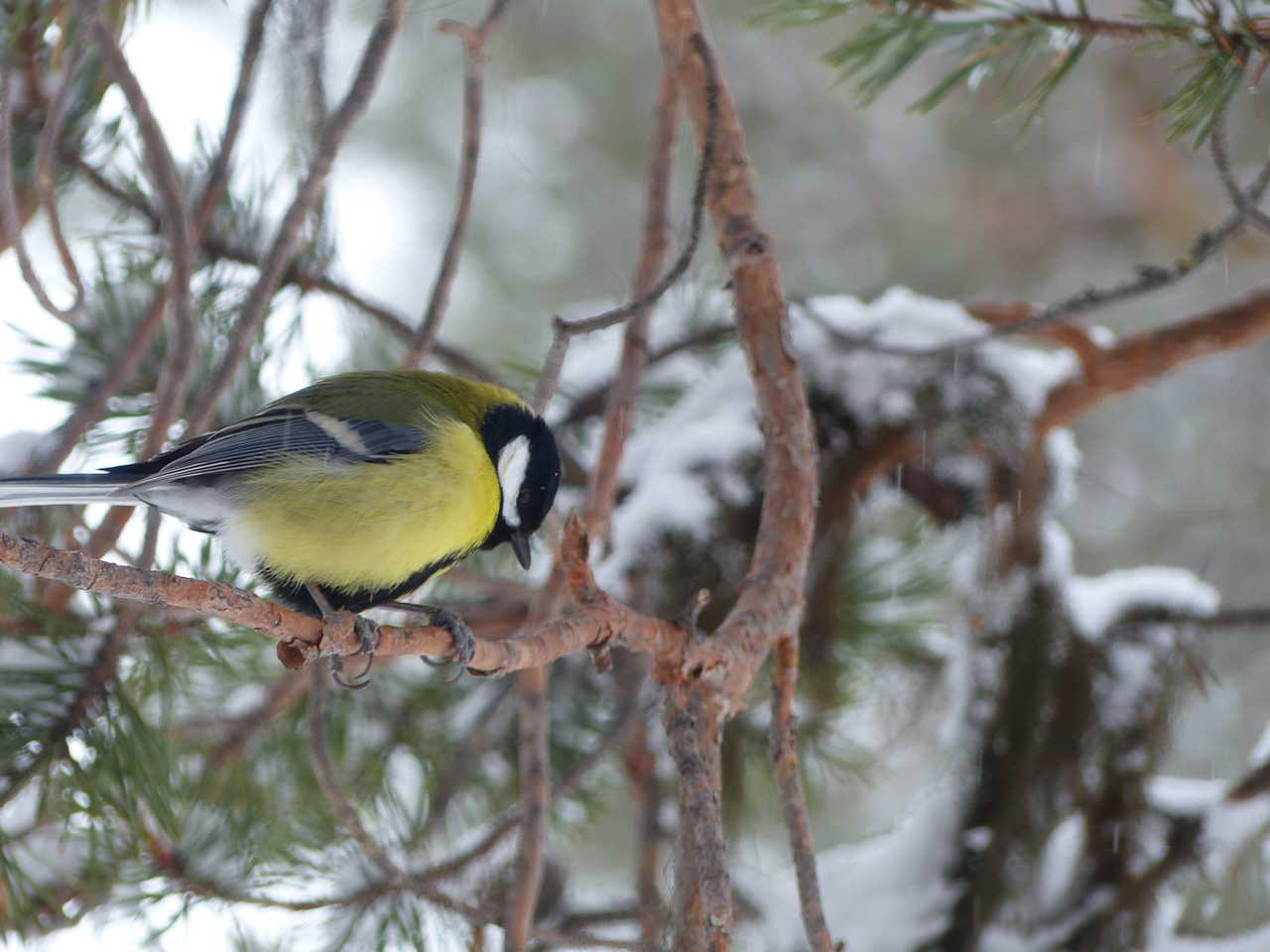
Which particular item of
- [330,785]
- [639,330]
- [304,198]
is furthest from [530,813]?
[304,198]

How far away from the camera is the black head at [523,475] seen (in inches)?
72.8

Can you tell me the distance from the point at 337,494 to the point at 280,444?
0.46ft

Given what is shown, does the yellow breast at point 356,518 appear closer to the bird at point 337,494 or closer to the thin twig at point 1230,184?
the bird at point 337,494

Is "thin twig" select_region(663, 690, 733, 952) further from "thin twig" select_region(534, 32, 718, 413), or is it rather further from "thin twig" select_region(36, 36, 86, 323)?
"thin twig" select_region(36, 36, 86, 323)

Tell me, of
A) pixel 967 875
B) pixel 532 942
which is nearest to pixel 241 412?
pixel 532 942

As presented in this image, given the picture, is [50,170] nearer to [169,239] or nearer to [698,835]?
[169,239]

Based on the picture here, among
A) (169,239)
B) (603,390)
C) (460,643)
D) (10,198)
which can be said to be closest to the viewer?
(460,643)

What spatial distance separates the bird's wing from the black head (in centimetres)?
17

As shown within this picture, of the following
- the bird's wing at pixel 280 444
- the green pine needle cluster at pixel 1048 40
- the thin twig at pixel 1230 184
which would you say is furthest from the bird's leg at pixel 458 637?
the thin twig at pixel 1230 184

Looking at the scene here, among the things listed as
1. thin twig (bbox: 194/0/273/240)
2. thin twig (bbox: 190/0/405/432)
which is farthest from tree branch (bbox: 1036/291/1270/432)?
thin twig (bbox: 194/0/273/240)

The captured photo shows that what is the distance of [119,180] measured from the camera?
6.83ft

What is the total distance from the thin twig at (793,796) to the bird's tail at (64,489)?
0.89 meters

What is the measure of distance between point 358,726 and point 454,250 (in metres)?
1.04

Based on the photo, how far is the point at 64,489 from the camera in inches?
57.5
